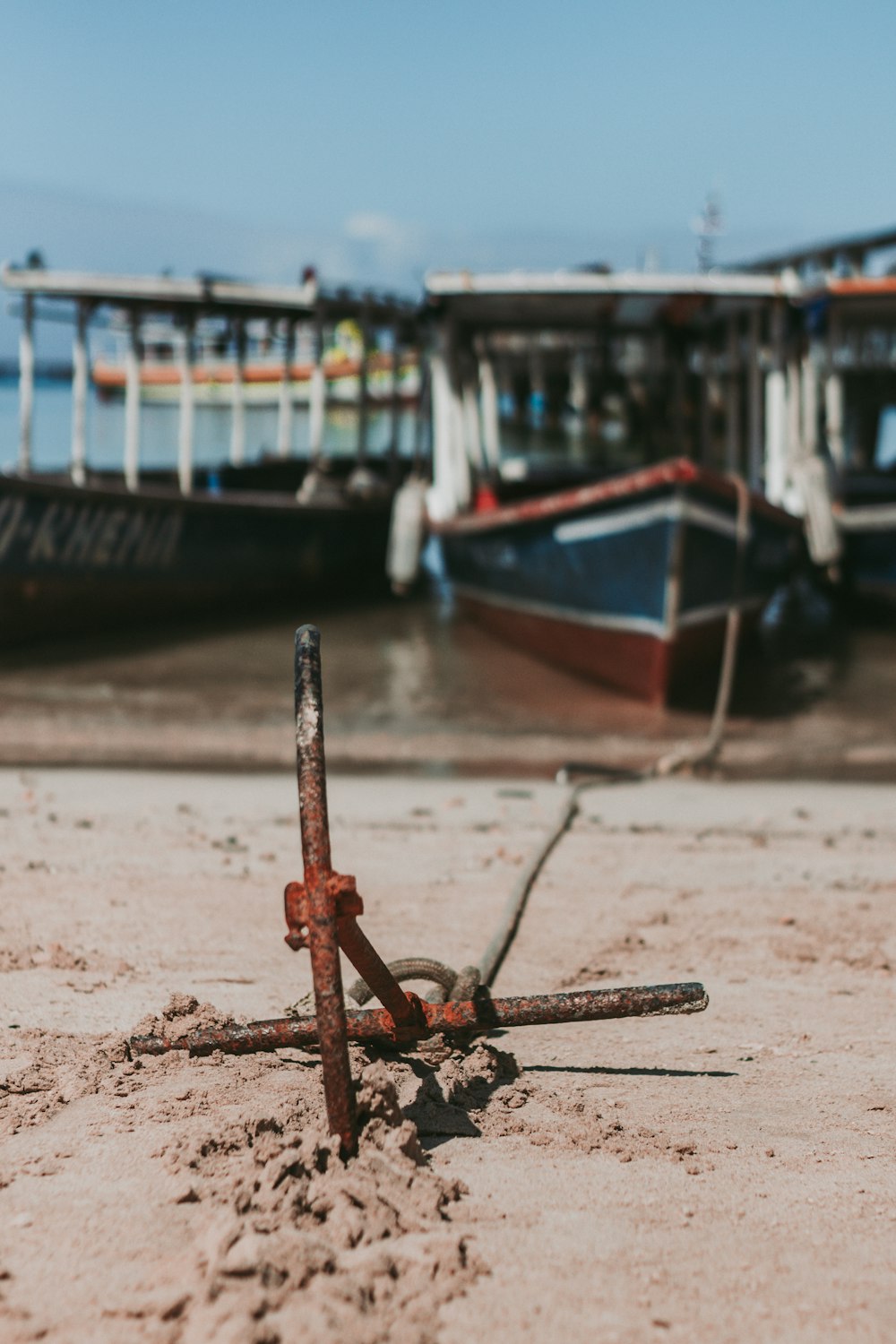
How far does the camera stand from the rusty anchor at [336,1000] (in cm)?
182

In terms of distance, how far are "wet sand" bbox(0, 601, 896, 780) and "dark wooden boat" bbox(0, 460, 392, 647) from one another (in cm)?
44

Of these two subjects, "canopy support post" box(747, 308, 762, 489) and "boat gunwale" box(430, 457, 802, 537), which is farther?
"canopy support post" box(747, 308, 762, 489)

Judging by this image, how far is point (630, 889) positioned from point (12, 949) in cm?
176

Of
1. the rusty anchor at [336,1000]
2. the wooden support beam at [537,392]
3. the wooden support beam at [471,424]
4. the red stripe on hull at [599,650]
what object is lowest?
the red stripe on hull at [599,650]

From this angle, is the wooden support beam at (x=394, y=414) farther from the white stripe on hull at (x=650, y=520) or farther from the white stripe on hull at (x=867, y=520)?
the white stripe on hull at (x=650, y=520)

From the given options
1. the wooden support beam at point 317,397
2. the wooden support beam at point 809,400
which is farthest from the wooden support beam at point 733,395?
the wooden support beam at point 317,397

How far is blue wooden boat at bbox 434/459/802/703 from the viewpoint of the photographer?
7.50 meters

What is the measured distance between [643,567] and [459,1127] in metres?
6.02

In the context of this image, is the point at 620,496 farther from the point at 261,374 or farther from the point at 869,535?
the point at 261,374

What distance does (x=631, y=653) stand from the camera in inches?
322

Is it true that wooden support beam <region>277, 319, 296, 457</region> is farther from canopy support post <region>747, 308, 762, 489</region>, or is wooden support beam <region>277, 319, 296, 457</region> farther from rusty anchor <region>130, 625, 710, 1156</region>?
rusty anchor <region>130, 625, 710, 1156</region>

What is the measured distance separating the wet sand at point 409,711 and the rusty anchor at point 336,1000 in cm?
406

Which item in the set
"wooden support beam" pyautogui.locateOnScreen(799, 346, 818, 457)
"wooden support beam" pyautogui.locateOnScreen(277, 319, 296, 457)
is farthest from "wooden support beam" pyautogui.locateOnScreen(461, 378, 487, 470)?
"wooden support beam" pyautogui.locateOnScreen(799, 346, 818, 457)

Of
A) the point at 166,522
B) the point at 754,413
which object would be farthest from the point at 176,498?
the point at 754,413
